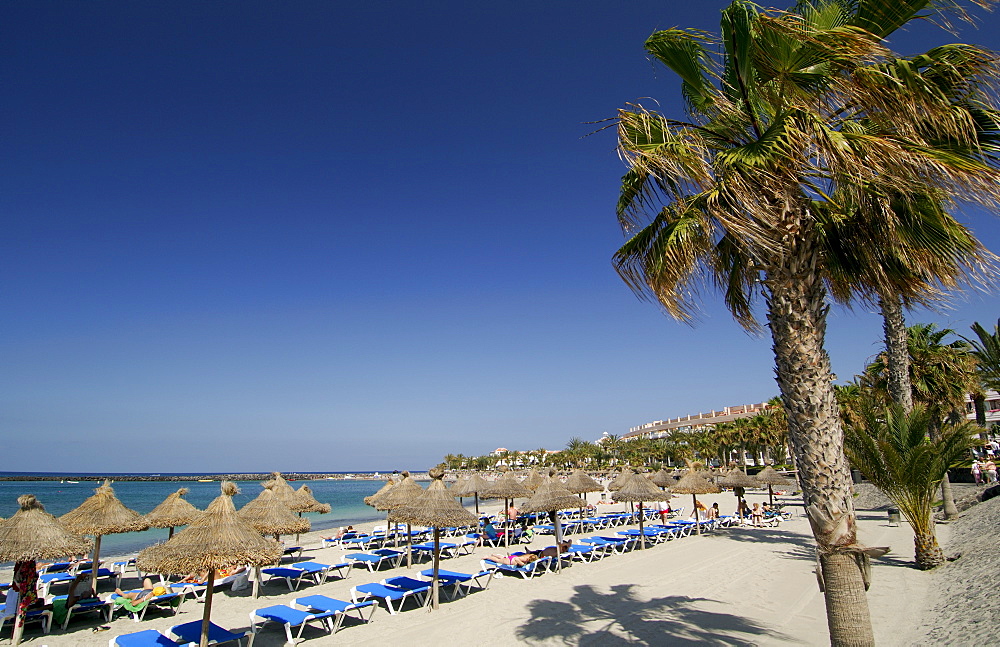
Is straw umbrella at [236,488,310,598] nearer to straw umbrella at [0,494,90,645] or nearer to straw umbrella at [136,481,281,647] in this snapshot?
straw umbrella at [0,494,90,645]

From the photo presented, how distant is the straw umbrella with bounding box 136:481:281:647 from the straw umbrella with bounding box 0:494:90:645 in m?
2.82

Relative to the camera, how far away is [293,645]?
780 centimetres

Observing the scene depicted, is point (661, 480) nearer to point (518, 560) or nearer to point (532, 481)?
point (532, 481)

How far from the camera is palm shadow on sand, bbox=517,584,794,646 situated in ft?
23.9

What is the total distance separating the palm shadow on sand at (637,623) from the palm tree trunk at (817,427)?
3.98m

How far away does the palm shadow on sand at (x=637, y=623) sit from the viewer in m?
7.27

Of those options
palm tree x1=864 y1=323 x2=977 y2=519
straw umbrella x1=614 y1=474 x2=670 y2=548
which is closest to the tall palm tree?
straw umbrella x1=614 y1=474 x2=670 y2=548

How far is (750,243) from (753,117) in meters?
1.05

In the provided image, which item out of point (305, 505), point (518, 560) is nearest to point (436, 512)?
point (518, 560)

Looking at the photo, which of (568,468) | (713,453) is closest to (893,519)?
(713,453)

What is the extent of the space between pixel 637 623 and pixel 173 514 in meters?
11.9

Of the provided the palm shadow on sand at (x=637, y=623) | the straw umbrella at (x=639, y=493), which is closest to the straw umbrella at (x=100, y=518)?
the palm shadow on sand at (x=637, y=623)

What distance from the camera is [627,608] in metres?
9.03

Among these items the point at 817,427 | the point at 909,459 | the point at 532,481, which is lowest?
the point at 532,481
